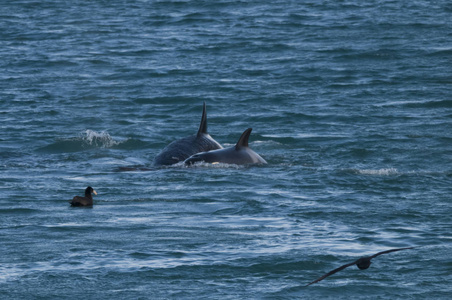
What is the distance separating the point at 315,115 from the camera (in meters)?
24.8

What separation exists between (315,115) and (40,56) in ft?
44.1

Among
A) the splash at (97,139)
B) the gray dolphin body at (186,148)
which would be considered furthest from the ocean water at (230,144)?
the gray dolphin body at (186,148)

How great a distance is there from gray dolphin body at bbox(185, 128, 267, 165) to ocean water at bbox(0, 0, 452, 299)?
258 mm

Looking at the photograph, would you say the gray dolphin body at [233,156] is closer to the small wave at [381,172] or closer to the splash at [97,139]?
the small wave at [381,172]

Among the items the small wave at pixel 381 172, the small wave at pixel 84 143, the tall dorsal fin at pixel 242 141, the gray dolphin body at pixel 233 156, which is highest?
the tall dorsal fin at pixel 242 141

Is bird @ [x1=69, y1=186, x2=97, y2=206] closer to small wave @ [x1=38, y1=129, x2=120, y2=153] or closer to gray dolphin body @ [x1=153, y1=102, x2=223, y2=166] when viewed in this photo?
gray dolphin body @ [x1=153, y1=102, x2=223, y2=166]

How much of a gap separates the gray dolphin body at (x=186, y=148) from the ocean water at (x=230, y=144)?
49 cm

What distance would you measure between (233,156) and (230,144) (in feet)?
12.0

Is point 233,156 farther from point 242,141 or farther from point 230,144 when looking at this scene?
point 230,144

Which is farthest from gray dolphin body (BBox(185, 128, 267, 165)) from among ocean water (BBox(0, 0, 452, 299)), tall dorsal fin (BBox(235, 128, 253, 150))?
ocean water (BBox(0, 0, 452, 299))

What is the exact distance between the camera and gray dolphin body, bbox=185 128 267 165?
18516 mm

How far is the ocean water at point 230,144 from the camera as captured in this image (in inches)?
455

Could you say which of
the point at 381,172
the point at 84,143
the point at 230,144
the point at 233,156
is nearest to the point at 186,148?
the point at 233,156

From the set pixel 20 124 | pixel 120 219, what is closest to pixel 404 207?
pixel 120 219
